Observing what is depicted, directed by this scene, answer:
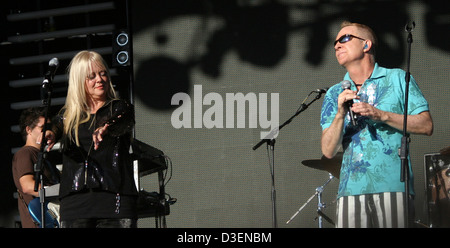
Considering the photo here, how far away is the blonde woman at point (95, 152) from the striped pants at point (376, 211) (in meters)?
1.24

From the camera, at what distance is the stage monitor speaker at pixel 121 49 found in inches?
293

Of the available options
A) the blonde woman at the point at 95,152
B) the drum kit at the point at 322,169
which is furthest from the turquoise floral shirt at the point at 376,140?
the drum kit at the point at 322,169

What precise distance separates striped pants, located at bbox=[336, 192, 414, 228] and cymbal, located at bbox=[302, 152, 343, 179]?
210cm

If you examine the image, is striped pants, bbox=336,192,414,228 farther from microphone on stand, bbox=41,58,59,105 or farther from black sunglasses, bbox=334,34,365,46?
microphone on stand, bbox=41,58,59,105

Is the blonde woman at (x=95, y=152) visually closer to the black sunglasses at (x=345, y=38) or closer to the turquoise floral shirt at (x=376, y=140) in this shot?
the turquoise floral shirt at (x=376, y=140)

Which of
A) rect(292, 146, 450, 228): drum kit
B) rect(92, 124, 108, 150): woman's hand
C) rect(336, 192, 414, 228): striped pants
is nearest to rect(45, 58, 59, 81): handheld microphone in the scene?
rect(92, 124, 108, 150): woman's hand

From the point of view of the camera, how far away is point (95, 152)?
4.07 meters

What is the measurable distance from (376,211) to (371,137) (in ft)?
1.38

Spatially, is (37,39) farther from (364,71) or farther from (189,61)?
(364,71)

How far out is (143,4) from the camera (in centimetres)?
761

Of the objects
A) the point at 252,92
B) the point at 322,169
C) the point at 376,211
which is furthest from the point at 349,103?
the point at 252,92

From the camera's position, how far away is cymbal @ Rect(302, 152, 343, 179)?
5.99m
